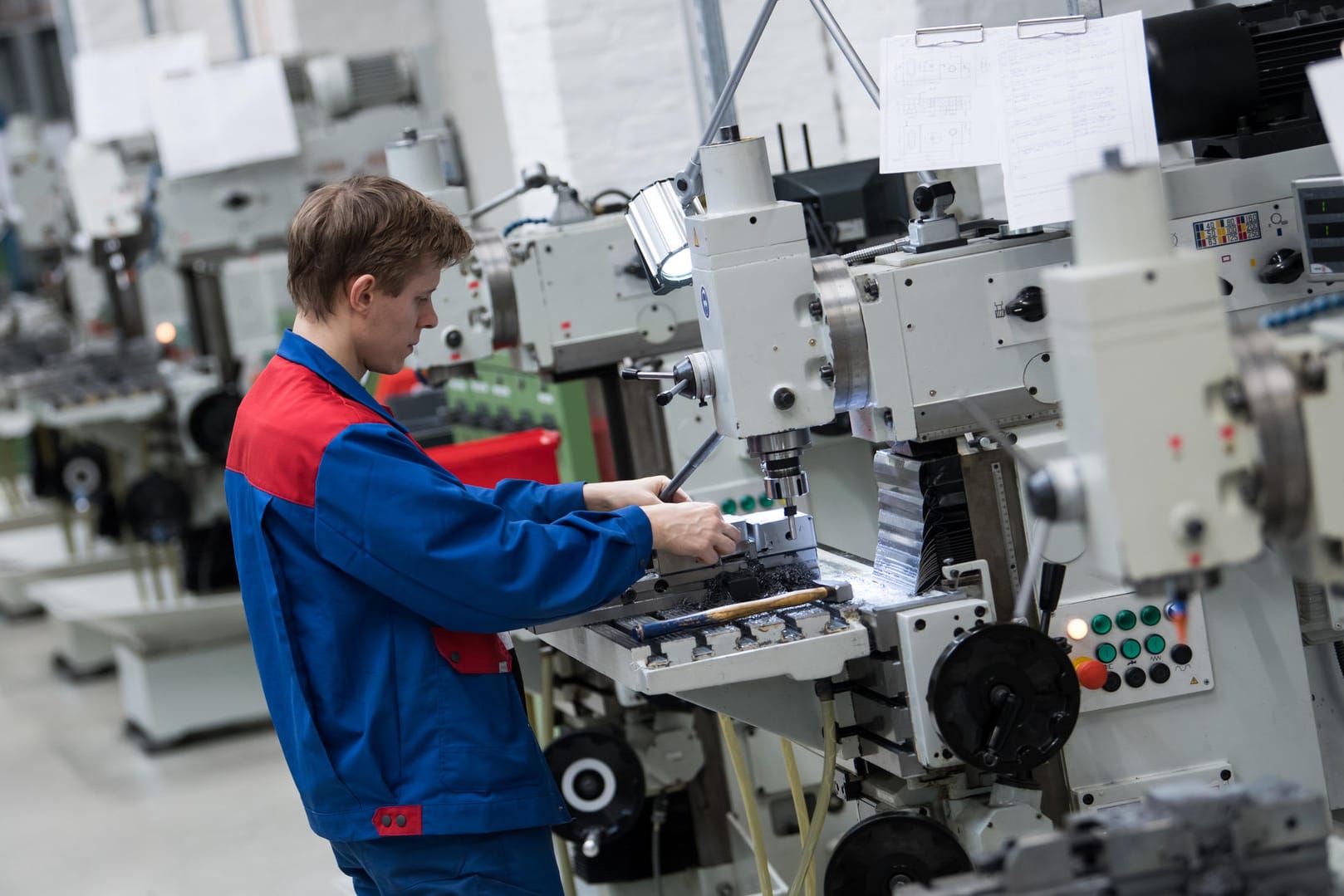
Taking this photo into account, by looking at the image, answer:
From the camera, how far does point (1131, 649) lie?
2164 millimetres

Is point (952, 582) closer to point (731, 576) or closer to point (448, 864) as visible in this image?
point (731, 576)

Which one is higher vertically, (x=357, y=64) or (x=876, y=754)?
(x=357, y=64)

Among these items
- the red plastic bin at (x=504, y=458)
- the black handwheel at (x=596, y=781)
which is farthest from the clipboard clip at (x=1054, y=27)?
the black handwheel at (x=596, y=781)

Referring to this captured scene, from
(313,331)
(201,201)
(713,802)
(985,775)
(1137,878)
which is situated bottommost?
(713,802)

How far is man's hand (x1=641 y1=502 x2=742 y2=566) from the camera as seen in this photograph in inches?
79.2

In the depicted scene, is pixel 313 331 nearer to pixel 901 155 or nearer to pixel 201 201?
pixel 901 155

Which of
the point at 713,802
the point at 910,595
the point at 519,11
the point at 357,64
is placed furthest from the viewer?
the point at 357,64

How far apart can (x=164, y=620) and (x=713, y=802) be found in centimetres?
273

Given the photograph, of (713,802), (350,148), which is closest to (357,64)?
(350,148)

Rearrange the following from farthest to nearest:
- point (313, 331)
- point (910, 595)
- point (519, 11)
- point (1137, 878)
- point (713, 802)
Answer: point (519, 11) → point (713, 802) → point (910, 595) → point (313, 331) → point (1137, 878)

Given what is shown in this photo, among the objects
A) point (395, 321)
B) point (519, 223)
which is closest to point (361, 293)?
point (395, 321)

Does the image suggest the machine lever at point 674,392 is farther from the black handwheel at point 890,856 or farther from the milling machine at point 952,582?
the black handwheel at point 890,856

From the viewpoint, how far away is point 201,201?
16.6 ft

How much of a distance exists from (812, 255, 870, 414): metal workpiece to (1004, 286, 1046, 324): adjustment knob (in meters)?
0.21
